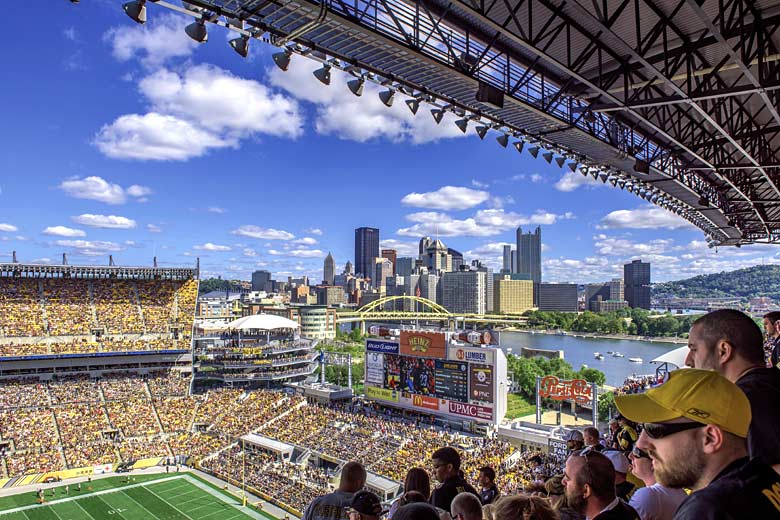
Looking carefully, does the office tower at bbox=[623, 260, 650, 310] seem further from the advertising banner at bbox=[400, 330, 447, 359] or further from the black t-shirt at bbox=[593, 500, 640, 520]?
the black t-shirt at bbox=[593, 500, 640, 520]

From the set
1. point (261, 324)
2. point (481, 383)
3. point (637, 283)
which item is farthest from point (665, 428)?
point (637, 283)

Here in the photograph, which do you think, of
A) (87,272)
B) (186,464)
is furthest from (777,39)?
(87,272)

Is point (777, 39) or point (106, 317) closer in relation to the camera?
point (777, 39)

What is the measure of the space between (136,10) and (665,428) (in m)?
7.19

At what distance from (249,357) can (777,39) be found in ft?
139

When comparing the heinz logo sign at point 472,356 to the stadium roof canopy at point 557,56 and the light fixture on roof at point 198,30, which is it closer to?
the stadium roof canopy at point 557,56

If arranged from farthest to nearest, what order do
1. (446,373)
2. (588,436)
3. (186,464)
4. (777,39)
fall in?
(186,464), (446,373), (777,39), (588,436)

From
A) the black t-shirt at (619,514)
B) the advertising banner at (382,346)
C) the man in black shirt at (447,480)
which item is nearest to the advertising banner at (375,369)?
the advertising banner at (382,346)

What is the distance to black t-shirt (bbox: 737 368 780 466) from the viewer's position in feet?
7.30

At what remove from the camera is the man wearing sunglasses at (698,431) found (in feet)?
6.36

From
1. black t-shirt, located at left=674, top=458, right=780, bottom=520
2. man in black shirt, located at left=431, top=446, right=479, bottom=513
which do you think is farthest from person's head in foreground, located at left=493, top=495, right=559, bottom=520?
man in black shirt, located at left=431, top=446, right=479, bottom=513

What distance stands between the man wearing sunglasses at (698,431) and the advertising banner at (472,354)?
28276mm

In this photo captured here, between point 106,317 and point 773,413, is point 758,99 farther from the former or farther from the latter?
point 106,317

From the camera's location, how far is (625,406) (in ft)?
7.07
